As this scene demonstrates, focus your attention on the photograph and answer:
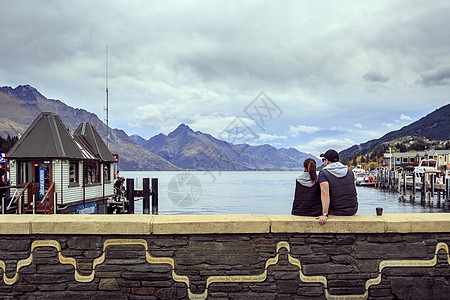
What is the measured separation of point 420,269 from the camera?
5.12 meters

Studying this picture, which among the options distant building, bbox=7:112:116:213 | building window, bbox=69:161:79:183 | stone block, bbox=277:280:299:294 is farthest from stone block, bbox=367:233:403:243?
→ building window, bbox=69:161:79:183

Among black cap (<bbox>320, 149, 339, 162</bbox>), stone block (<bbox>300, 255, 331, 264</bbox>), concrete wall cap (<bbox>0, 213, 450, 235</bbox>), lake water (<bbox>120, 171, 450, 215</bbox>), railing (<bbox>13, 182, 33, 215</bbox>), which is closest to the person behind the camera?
concrete wall cap (<bbox>0, 213, 450, 235</bbox>)

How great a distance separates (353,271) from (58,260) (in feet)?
12.7

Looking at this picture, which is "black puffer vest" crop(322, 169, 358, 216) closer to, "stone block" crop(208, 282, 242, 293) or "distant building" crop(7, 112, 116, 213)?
"stone block" crop(208, 282, 242, 293)

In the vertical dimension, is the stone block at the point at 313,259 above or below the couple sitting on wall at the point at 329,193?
below

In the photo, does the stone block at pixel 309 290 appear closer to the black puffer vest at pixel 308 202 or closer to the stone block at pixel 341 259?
the stone block at pixel 341 259

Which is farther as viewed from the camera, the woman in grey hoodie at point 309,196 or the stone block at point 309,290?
the woman in grey hoodie at point 309,196

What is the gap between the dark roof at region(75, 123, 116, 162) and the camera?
2537cm

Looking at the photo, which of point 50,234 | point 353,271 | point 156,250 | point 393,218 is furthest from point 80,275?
point 393,218

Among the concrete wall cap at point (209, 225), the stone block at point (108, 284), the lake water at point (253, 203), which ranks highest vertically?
the concrete wall cap at point (209, 225)

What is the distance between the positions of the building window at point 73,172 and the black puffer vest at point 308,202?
1825 cm

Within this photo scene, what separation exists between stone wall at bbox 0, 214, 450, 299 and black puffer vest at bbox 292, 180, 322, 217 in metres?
0.24

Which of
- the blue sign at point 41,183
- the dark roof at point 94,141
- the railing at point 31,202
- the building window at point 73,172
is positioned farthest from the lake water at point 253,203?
Result: the blue sign at point 41,183

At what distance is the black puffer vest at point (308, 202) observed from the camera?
527 cm
